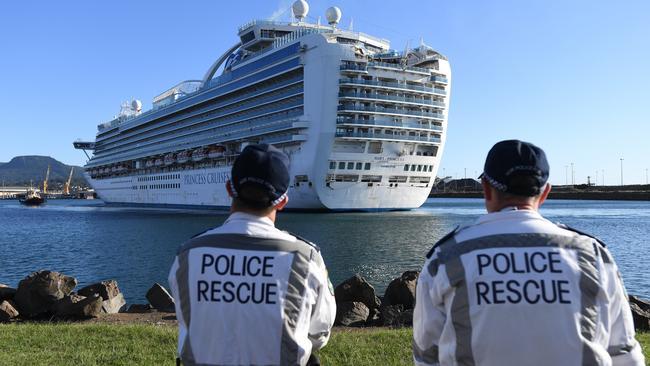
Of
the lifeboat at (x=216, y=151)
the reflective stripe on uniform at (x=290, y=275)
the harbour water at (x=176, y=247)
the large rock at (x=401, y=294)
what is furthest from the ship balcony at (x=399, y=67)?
the reflective stripe on uniform at (x=290, y=275)

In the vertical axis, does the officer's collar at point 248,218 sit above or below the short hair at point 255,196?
below

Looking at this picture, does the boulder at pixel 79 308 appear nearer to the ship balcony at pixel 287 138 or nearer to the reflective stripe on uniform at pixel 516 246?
the reflective stripe on uniform at pixel 516 246

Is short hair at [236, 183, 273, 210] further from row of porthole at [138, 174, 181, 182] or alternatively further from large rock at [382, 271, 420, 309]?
row of porthole at [138, 174, 181, 182]

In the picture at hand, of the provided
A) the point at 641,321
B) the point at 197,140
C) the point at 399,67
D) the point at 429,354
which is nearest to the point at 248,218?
the point at 429,354

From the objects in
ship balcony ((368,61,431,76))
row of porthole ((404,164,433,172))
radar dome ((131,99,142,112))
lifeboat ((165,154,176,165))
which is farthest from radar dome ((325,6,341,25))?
radar dome ((131,99,142,112))

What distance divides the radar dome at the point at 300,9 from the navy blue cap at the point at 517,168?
61966 millimetres

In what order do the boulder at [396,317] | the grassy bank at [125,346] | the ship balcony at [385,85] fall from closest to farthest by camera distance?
the grassy bank at [125,346], the boulder at [396,317], the ship balcony at [385,85]

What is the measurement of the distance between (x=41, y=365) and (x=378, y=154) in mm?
43464

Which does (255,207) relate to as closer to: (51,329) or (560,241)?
(560,241)

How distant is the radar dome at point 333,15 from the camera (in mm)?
57469

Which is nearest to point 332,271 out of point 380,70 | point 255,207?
point 255,207

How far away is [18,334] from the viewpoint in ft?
23.7

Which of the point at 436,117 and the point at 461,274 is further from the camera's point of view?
the point at 436,117

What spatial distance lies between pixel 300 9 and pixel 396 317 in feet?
Result: 186
